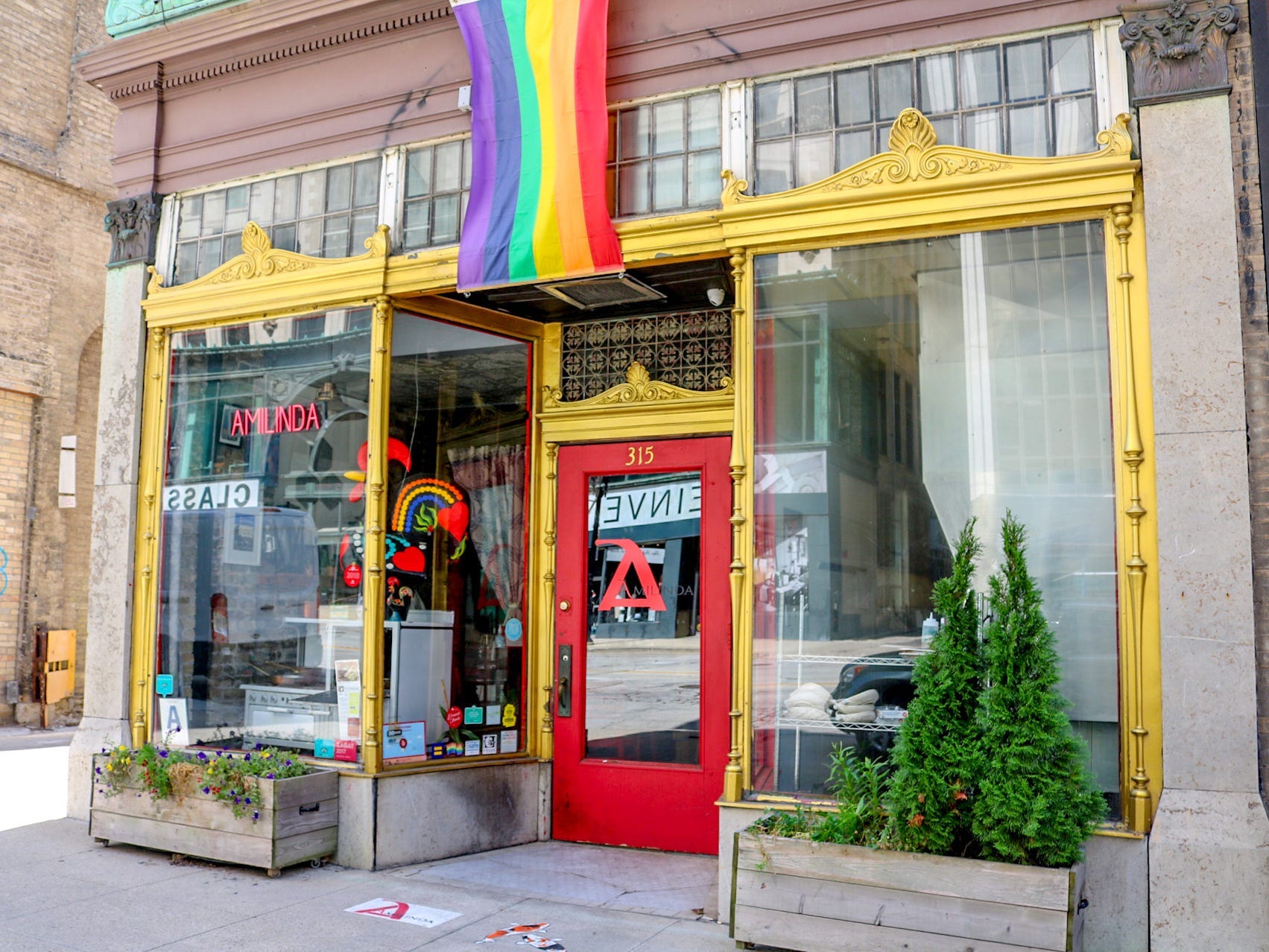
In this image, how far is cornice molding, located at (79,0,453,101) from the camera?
24.2 feet

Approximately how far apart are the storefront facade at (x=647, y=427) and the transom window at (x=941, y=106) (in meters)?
0.02

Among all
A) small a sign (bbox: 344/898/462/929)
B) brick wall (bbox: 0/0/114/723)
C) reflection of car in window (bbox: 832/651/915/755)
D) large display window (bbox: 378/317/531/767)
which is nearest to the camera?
reflection of car in window (bbox: 832/651/915/755)

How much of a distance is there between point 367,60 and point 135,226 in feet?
7.83

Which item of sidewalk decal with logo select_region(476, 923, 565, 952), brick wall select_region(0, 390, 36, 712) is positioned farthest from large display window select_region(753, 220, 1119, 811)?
brick wall select_region(0, 390, 36, 712)

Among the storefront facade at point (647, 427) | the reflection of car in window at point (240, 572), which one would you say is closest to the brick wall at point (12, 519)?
the storefront facade at point (647, 427)

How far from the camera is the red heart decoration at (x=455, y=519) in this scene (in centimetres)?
770

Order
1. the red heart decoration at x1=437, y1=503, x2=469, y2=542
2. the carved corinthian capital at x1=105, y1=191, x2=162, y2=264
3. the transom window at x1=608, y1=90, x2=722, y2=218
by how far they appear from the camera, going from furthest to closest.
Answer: the carved corinthian capital at x1=105, y1=191, x2=162, y2=264 → the red heart decoration at x1=437, y1=503, x2=469, y2=542 → the transom window at x1=608, y1=90, x2=722, y2=218

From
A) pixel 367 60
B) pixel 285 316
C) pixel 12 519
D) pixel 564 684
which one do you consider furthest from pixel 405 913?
pixel 12 519

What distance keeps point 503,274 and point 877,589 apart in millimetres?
2940

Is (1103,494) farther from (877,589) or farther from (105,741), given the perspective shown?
(105,741)

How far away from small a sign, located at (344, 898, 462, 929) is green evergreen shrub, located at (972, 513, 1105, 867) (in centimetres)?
281

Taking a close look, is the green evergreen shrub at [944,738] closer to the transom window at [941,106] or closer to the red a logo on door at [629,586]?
the transom window at [941,106]

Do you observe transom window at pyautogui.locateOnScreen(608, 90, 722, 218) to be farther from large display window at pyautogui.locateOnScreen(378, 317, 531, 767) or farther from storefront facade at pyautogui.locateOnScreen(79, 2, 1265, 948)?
large display window at pyautogui.locateOnScreen(378, 317, 531, 767)

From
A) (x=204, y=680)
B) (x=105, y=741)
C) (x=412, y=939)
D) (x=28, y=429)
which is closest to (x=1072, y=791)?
(x=412, y=939)
